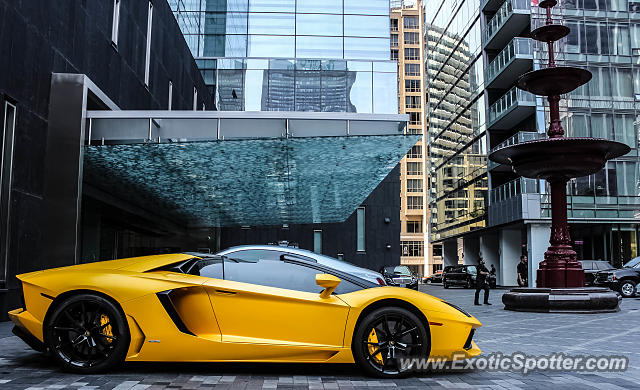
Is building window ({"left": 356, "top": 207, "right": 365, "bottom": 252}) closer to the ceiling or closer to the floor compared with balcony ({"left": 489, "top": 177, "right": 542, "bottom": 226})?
closer to the floor

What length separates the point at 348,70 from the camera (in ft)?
99.1

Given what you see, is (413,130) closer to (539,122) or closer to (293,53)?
(539,122)

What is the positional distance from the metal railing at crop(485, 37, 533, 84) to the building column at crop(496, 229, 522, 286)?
1069 centimetres

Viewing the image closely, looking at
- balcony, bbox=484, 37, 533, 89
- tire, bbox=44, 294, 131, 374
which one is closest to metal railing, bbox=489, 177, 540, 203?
balcony, bbox=484, 37, 533, 89

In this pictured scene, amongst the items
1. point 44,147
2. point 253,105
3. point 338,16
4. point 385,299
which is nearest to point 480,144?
A: point 338,16

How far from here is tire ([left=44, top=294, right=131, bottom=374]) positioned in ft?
16.5

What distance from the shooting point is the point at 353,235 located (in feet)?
115

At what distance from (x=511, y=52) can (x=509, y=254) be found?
1281 centimetres

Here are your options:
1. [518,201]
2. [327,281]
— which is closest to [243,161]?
[327,281]

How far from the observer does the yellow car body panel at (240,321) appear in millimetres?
5004

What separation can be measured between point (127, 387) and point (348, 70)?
27125 millimetres

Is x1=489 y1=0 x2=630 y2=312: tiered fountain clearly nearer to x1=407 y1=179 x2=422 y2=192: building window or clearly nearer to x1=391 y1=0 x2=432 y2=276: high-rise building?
x1=391 y1=0 x2=432 y2=276: high-rise building

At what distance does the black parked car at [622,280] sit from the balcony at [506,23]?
19.7m

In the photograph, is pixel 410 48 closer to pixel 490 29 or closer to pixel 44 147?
pixel 490 29
